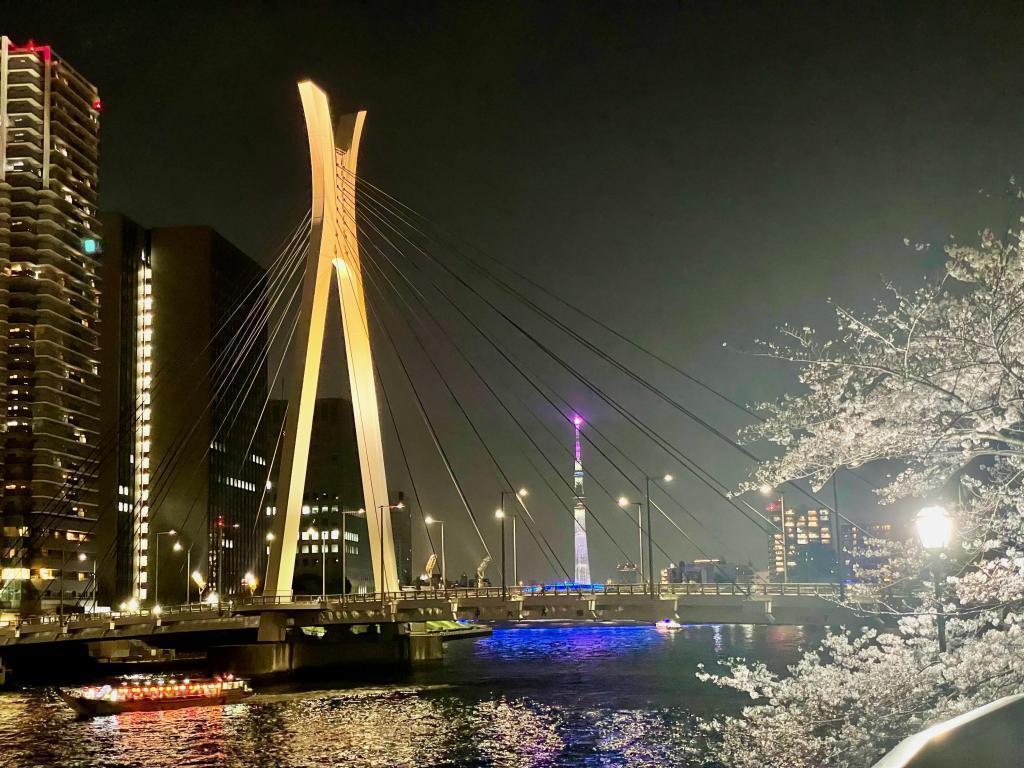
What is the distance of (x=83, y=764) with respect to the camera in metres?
32.2

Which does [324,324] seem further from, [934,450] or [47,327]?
[47,327]

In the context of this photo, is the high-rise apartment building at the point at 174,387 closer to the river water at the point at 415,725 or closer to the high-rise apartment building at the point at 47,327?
the high-rise apartment building at the point at 47,327

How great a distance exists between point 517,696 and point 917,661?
106 ft

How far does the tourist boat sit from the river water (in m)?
1.01

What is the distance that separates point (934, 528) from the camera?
593 inches

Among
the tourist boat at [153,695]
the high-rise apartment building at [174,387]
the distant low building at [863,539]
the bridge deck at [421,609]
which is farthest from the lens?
the high-rise apartment building at [174,387]

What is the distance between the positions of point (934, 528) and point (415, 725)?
27.5 m

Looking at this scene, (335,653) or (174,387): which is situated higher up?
(174,387)

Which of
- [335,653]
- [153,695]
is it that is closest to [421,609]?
[335,653]

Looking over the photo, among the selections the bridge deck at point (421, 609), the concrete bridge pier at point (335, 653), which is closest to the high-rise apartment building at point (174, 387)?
the concrete bridge pier at point (335, 653)

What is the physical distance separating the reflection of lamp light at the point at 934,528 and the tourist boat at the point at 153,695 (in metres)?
38.5

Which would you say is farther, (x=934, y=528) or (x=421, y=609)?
(x=421, y=609)

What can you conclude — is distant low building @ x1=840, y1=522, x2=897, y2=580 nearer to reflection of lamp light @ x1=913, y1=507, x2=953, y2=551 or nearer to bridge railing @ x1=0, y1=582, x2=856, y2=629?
reflection of lamp light @ x1=913, y1=507, x2=953, y2=551

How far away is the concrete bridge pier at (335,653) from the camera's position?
58.7 meters
